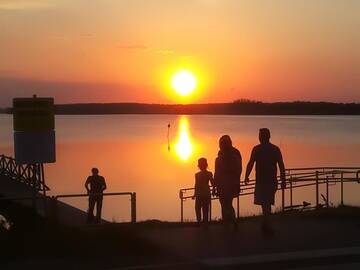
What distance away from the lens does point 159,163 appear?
55.0m

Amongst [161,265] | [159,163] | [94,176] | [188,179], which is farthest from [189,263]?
[159,163]

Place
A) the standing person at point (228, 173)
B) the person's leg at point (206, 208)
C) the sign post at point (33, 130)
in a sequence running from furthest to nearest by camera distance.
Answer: the person's leg at point (206, 208), the sign post at point (33, 130), the standing person at point (228, 173)

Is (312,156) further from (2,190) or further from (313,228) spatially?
(313,228)

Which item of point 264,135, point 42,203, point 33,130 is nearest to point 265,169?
point 264,135

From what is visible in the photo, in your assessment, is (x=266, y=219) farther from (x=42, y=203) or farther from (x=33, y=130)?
(x=42, y=203)

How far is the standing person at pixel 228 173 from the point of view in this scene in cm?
1130

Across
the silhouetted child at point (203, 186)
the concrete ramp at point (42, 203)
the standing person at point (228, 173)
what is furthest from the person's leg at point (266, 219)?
the concrete ramp at point (42, 203)

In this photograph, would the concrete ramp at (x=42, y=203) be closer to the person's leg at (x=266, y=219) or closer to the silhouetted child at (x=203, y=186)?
the silhouetted child at (x=203, y=186)

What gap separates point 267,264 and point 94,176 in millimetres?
7924

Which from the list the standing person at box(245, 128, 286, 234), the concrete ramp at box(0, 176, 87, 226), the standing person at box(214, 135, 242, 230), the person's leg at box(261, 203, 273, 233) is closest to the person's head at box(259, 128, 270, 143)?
the standing person at box(245, 128, 286, 234)

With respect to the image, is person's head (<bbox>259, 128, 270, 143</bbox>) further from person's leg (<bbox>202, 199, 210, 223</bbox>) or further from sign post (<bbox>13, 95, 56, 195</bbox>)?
sign post (<bbox>13, 95, 56, 195</bbox>)

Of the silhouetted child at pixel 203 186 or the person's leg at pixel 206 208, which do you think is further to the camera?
the silhouetted child at pixel 203 186

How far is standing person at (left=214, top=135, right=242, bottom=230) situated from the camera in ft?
37.1

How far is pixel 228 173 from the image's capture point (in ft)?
37.2
